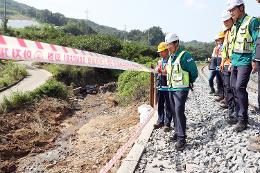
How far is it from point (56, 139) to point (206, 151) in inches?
279

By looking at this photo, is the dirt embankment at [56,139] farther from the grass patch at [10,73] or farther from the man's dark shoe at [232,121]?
the grass patch at [10,73]

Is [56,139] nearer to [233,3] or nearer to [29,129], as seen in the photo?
[29,129]

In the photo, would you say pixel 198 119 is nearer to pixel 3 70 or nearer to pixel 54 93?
pixel 54 93

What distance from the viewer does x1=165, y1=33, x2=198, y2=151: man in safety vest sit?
687 cm

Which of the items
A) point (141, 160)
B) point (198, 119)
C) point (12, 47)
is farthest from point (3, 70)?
point (12, 47)

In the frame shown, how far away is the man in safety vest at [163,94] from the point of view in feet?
26.4

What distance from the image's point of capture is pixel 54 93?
2006cm

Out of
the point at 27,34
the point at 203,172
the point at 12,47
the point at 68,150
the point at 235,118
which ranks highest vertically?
the point at 27,34

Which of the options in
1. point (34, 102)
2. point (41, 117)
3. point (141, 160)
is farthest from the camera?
point (34, 102)

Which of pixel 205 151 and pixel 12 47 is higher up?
pixel 12 47

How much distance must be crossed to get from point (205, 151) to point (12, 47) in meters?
3.93

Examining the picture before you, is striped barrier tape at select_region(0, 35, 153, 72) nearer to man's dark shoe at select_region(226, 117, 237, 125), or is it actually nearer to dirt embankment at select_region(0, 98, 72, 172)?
man's dark shoe at select_region(226, 117, 237, 125)

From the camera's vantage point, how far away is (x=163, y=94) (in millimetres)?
8398

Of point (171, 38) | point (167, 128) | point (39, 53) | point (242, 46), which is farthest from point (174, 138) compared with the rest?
point (39, 53)
